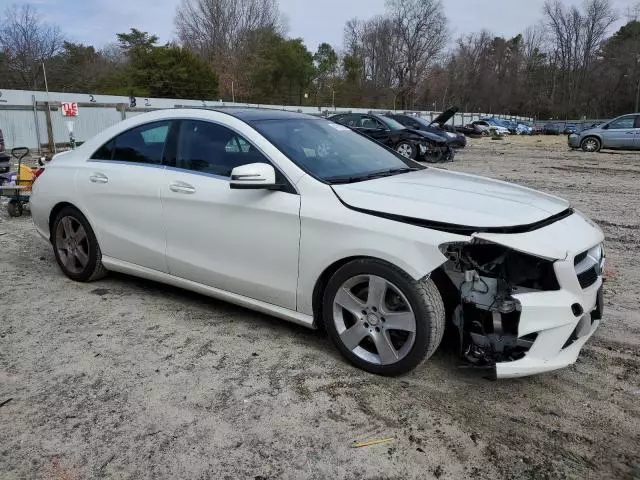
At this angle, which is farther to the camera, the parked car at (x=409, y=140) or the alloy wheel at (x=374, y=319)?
the parked car at (x=409, y=140)

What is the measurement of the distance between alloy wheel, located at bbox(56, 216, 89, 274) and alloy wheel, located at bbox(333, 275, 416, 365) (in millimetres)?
2642

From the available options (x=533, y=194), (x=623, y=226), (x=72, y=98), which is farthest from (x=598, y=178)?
(x=72, y=98)

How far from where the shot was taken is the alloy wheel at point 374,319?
299 cm

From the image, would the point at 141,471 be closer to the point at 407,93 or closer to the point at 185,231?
the point at 185,231

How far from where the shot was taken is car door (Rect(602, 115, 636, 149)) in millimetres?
20234

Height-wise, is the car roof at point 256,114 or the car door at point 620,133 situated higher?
the car roof at point 256,114

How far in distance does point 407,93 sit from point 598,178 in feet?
231

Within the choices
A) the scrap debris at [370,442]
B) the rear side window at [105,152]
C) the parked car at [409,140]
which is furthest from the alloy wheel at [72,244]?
the parked car at [409,140]

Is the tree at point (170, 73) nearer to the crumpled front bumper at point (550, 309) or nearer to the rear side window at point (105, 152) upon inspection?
the rear side window at point (105, 152)

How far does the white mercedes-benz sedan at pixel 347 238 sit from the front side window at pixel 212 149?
10 mm

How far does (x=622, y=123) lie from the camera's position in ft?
67.6

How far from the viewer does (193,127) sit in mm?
3965

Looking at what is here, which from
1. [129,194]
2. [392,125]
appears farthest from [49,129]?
[129,194]

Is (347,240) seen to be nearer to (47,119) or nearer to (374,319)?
(374,319)
